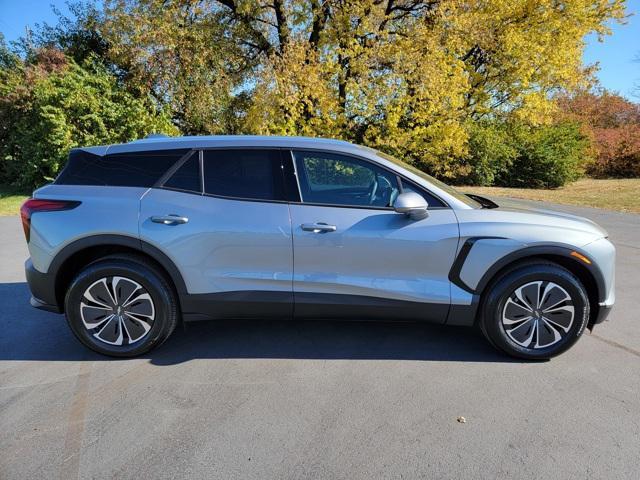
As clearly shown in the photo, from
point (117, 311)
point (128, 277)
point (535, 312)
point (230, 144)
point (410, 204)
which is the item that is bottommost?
point (117, 311)

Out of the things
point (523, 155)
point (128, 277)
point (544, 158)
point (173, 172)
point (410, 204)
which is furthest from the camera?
point (523, 155)

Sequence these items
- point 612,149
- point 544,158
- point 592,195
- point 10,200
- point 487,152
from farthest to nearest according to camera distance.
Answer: point 612,149, point 544,158, point 487,152, point 592,195, point 10,200

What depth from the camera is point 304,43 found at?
497 inches

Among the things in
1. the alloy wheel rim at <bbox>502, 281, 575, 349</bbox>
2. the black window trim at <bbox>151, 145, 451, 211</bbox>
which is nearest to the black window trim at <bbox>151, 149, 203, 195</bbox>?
the black window trim at <bbox>151, 145, 451, 211</bbox>

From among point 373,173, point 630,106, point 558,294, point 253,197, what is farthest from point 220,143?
point 630,106

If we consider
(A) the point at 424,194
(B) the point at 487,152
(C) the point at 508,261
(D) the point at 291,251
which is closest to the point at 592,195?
(B) the point at 487,152

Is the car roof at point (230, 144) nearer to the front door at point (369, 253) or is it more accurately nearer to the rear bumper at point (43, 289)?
the front door at point (369, 253)

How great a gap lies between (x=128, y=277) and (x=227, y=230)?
2.77 feet

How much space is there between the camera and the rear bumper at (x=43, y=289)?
3.44m

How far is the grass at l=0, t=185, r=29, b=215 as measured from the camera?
1108 centimetres

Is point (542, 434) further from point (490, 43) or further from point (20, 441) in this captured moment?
point (490, 43)

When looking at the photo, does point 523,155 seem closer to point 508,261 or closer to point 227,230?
point 508,261

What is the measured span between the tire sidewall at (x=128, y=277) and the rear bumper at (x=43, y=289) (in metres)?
0.16

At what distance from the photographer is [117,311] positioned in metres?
3.41
